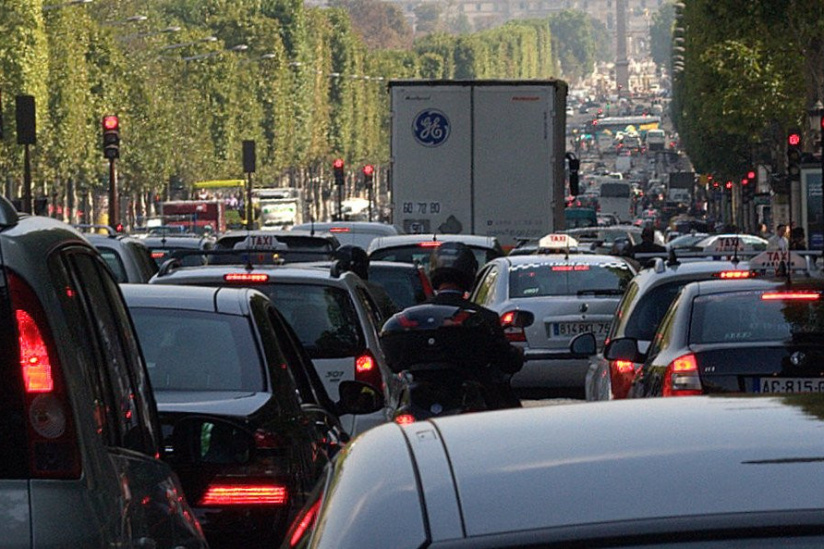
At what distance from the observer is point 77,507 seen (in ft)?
15.2

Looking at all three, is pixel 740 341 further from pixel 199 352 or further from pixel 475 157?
pixel 475 157

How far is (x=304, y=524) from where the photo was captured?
13.6 feet

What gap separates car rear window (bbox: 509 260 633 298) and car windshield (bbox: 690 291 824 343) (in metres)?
8.89

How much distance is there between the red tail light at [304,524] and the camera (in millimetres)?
3982

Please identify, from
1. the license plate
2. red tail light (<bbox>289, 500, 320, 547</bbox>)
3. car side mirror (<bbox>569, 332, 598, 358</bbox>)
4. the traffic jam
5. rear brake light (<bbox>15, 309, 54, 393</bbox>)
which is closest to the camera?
the traffic jam

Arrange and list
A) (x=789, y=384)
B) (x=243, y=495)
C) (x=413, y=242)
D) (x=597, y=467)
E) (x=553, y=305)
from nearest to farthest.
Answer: (x=597, y=467), (x=243, y=495), (x=789, y=384), (x=553, y=305), (x=413, y=242)

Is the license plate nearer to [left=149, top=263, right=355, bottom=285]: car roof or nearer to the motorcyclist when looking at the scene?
[left=149, top=263, right=355, bottom=285]: car roof

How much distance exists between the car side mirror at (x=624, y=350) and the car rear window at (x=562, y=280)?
7.82 metres

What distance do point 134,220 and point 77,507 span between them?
92.2m

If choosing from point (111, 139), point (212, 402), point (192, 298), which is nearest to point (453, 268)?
point (192, 298)

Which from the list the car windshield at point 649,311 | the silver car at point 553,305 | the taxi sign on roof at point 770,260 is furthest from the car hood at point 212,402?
the silver car at point 553,305

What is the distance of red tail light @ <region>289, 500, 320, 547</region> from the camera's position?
398 centimetres

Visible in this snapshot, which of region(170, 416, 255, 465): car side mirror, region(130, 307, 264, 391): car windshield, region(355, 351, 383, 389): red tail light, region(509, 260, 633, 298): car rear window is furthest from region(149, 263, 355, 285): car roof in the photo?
region(509, 260, 633, 298): car rear window

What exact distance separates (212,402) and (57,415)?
125 inches
